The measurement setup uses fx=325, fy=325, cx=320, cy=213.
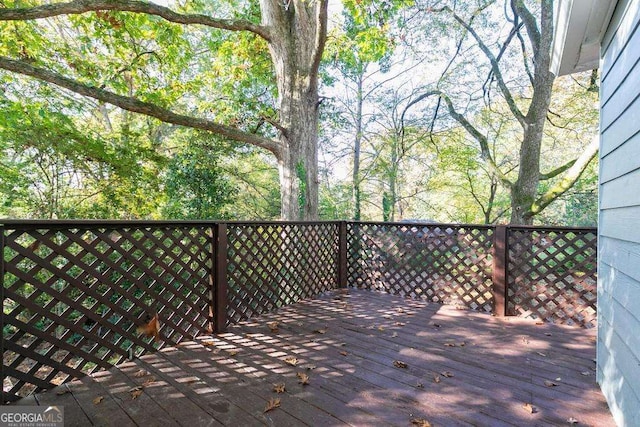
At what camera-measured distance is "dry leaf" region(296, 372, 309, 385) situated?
209 cm

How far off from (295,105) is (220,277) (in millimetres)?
3058

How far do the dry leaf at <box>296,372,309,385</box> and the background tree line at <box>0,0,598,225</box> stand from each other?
9.55ft

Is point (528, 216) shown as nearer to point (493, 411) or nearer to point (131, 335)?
point (493, 411)

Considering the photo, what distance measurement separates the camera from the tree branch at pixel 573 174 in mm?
4690

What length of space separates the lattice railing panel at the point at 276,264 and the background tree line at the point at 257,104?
73cm

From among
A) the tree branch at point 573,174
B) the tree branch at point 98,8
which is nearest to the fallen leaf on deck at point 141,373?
the tree branch at point 98,8

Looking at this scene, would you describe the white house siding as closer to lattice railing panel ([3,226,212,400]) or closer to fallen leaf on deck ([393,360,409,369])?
fallen leaf on deck ([393,360,409,369])

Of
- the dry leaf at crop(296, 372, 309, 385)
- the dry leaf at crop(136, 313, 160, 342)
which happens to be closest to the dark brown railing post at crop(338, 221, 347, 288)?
the dry leaf at crop(296, 372, 309, 385)

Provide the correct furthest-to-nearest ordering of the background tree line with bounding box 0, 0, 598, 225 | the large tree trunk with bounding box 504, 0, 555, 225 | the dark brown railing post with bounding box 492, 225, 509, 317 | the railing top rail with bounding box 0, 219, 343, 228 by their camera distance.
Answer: the large tree trunk with bounding box 504, 0, 555, 225, the background tree line with bounding box 0, 0, 598, 225, the dark brown railing post with bounding box 492, 225, 509, 317, the railing top rail with bounding box 0, 219, 343, 228

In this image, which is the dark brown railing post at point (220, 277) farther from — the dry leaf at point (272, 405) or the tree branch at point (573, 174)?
the tree branch at point (573, 174)

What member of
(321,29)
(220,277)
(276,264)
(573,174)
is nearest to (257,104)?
(321,29)

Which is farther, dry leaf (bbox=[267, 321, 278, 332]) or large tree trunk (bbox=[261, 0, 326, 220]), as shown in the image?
large tree trunk (bbox=[261, 0, 326, 220])

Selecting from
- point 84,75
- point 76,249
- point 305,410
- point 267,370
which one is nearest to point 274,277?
point 267,370

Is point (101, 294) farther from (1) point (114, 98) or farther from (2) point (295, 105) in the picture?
(2) point (295, 105)
